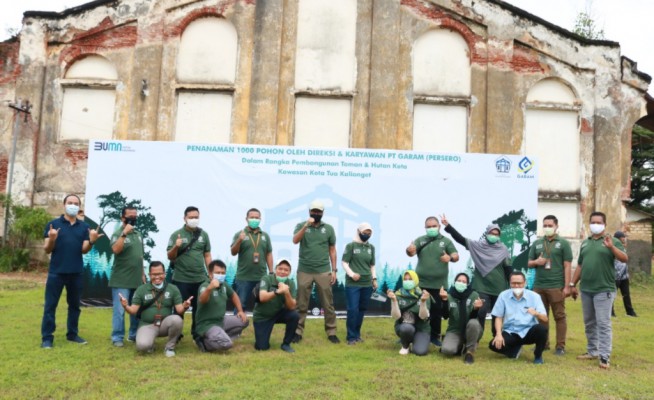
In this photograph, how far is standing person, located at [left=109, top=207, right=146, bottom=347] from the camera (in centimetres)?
805

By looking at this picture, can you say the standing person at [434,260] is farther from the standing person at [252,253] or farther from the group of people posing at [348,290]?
the standing person at [252,253]

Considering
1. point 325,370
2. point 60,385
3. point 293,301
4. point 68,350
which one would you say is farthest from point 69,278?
point 325,370

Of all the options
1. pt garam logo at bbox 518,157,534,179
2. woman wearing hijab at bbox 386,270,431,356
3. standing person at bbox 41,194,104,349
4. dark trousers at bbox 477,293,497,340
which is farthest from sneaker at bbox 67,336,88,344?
pt garam logo at bbox 518,157,534,179

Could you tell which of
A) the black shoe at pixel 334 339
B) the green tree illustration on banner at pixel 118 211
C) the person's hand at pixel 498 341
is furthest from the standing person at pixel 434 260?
the green tree illustration on banner at pixel 118 211

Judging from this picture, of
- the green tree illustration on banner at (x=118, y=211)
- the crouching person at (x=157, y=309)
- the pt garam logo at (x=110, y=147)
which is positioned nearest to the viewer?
the crouching person at (x=157, y=309)

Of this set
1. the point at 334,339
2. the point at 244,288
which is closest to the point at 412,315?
the point at 334,339

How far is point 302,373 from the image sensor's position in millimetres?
6789

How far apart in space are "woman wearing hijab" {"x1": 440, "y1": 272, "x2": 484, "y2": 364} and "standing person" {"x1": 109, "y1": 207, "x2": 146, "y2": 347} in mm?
4296

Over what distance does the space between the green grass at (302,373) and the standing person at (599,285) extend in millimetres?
311

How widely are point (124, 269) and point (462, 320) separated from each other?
470cm

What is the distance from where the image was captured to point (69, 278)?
7957mm

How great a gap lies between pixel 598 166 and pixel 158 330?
43.9 feet

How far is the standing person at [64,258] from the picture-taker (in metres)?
7.76

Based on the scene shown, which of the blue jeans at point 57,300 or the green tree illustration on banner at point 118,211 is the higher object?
the green tree illustration on banner at point 118,211
